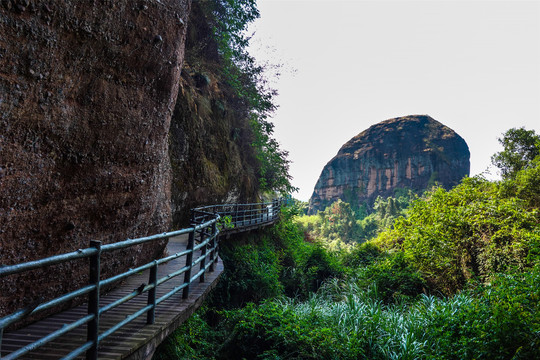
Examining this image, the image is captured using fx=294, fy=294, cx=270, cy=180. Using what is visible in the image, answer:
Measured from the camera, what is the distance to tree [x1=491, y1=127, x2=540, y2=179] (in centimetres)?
2087

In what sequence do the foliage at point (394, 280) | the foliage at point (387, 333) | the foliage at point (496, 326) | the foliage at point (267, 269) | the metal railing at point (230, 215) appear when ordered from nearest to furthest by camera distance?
the foliage at point (496, 326) < the foliage at point (387, 333) < the metal railing at point (230, 215) < the foliage at point (267, 269) < the foliage at point (394, 280)

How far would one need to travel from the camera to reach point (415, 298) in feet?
32.1

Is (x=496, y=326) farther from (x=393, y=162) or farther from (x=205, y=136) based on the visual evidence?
(x=393, y=162)

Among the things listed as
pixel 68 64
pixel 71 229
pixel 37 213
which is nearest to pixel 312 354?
pixel 71 229

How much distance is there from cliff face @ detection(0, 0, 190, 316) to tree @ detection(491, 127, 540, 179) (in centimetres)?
2434

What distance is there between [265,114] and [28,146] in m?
17.0

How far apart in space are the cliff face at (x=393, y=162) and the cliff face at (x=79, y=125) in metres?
93.2

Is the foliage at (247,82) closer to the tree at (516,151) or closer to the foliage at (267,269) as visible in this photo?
the foliage at (267,269)

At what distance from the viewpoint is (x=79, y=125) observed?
354 centimetres

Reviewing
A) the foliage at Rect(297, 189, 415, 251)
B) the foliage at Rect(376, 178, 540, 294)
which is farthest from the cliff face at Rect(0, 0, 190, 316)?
the foliage at Rect(297, 189, 415, 251)

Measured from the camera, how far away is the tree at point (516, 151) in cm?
2087

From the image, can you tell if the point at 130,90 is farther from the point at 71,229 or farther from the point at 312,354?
the point at 312,354

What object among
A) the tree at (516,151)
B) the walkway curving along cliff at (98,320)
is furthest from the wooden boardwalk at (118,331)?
the tree at (516,151)

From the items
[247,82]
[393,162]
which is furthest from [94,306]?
[393,162]
